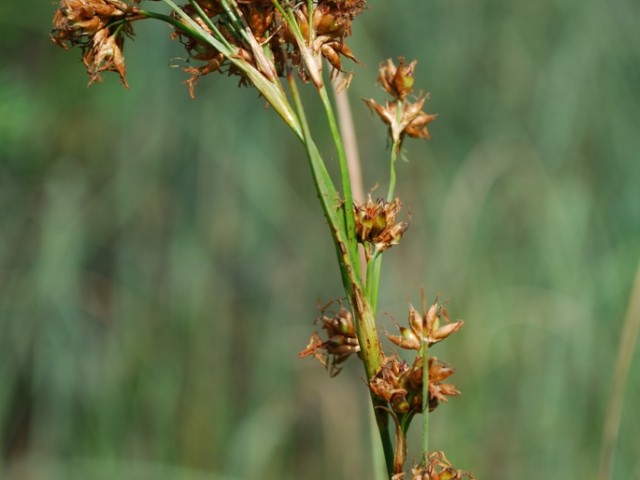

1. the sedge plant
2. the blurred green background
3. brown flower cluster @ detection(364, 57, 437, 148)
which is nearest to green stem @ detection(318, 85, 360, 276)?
the sedge plant

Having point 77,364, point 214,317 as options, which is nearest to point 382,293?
point 214,317

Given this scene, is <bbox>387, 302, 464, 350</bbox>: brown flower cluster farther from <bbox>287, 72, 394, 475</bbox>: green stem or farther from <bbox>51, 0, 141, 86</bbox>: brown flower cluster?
<bbox>51, 0, 141, 86</bbox>: brown flower cluster

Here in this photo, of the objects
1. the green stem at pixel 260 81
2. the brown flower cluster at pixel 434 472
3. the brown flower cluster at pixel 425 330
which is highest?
the green stem at pixel 260 81

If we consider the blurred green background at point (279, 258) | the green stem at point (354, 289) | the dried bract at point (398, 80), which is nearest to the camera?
the green stem at point (354, 289)

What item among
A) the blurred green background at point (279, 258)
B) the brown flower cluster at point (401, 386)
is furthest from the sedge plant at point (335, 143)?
the blurred green background at point (279, 258)

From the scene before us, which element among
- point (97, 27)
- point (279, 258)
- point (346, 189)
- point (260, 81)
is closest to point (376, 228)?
point (346, 189)

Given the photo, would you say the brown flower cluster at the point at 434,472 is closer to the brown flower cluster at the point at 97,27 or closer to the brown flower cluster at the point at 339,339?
the brown flower cluster at the point at 339,339

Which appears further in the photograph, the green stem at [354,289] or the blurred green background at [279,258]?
the blurred green background at [279,258]
